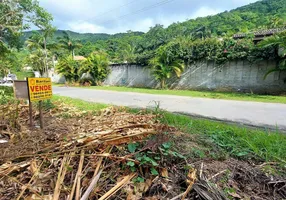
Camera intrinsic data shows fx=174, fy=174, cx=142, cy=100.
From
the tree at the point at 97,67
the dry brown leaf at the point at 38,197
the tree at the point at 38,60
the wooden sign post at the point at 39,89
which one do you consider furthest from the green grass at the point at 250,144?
the tree at the point at 38,60

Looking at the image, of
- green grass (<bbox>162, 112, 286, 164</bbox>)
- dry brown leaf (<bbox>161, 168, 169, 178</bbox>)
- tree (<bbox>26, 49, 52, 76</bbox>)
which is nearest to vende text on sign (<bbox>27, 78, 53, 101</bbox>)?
dry brown leaf (<bbox>161, 168, 169, 178</bbox>)

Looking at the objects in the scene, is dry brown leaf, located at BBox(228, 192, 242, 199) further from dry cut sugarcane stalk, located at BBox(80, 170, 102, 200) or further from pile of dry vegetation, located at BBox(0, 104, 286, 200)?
dry cut sugarcane stalk, located at BBox(80, 170, 102, 200)

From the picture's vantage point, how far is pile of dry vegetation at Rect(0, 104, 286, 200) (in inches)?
60.4

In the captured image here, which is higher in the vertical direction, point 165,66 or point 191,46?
point 191,46

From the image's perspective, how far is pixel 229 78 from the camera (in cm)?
1018

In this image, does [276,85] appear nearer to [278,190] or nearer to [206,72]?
[206,72]

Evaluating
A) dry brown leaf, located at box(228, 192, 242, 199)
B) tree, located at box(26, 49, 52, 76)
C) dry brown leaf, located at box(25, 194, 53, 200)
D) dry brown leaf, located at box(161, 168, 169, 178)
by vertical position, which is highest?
tree, located at box(26, 49, 52, 76)

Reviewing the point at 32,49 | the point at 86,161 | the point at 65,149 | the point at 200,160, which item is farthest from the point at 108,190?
the point at 32,49

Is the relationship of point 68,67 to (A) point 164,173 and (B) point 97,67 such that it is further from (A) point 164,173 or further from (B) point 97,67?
(A) point 164,173

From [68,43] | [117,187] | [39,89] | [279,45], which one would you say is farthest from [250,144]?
[68,43]

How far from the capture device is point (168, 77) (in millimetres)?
11836

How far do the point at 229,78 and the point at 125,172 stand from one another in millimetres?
10108

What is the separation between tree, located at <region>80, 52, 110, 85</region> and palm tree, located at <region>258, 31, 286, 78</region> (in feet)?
42.3

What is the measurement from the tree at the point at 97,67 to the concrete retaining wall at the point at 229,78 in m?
4.63
